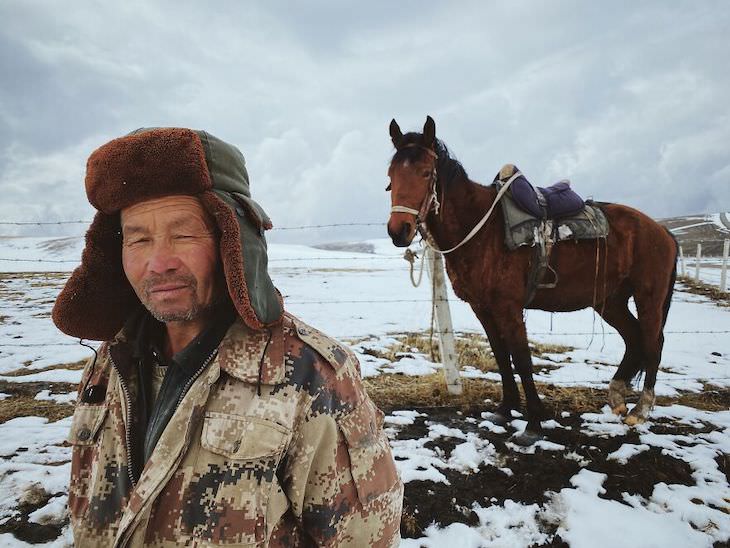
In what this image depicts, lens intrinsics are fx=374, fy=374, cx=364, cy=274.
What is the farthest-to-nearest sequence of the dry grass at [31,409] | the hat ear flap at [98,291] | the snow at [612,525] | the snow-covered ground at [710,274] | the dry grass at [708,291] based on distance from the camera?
1. the snow-covered ground at [710,274]
2. the dry grass at [708,291]
3. the dry grass at [31,409]
4. the snow at [612,525]
5. the hat ear flap at [98,291]

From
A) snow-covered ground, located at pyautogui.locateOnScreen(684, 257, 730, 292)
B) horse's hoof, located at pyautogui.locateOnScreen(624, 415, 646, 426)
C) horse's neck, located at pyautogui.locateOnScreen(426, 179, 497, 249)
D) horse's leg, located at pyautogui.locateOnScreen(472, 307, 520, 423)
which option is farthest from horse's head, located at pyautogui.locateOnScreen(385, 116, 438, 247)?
snow-covered ground, located at pyautogui.locateOnScreen(684, 257, 730, 292)

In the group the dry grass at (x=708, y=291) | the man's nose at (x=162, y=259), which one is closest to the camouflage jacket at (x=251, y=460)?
the man's nose at (x=162, y=259)

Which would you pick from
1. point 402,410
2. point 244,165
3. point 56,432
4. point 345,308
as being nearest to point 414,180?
point 244,165

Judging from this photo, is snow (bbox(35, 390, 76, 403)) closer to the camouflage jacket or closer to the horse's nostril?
the camouflage jacket

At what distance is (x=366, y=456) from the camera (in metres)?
1.13

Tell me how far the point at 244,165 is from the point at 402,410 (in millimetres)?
3095

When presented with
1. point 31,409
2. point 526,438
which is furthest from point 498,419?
point 31,409

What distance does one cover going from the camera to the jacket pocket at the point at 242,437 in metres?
0.99

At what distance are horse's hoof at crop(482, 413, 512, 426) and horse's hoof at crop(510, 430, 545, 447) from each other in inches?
9.9

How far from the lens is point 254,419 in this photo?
1013 mm

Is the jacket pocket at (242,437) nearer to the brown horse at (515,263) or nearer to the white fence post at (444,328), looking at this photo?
the brown horse at (515,263)

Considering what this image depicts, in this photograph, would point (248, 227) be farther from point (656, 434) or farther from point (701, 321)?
point (701, 321)

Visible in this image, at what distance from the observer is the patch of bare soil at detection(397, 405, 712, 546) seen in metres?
2.35

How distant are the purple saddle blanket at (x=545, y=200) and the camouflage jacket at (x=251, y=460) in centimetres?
274
